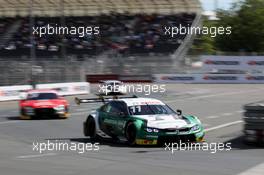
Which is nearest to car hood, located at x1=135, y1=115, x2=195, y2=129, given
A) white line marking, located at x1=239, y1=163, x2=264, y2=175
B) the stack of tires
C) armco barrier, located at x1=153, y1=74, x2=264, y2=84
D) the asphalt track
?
the asphalt track

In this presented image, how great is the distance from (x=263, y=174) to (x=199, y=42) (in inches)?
2244

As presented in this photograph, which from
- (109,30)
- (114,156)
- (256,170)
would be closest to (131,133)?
(114,156)

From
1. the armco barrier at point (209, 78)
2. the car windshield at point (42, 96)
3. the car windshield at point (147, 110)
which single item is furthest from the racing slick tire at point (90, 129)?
the armco barrier at point (209, 78)

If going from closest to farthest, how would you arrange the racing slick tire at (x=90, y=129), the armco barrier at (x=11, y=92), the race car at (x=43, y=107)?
the racing slick tire at (x=90, y=129), the race car at (x=43, y=107), the armco barrier at (x=11, y=92)

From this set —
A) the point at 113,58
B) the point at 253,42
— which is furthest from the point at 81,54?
the point at 253,42

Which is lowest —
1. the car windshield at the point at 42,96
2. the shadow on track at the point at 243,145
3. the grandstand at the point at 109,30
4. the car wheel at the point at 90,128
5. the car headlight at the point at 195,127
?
the shadow on track at the point at 243,145

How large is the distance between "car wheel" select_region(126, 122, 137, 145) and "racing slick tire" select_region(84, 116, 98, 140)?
1.92 metres

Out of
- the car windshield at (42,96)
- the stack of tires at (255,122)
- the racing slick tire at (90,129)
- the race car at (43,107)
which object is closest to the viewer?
the stack of tires at (255,122)

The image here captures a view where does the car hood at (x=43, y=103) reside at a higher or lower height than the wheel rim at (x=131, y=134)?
higher

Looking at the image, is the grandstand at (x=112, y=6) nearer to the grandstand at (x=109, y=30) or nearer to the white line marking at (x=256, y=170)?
the grandstand at (x=109, y=30)

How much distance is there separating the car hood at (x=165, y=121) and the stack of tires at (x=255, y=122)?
4.66ft

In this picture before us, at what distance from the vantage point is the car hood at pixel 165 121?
16469mm

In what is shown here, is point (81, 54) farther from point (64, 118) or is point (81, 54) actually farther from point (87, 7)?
point (64, 118)

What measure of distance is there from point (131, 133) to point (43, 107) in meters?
10.0
